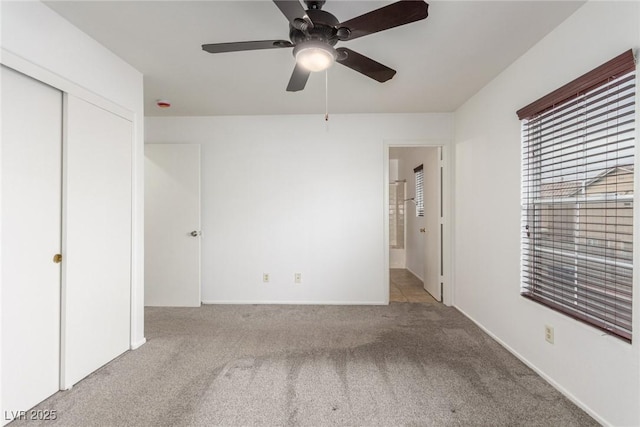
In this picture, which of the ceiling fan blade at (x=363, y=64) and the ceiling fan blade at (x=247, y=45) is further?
the ceiling fan blade at (x=363, y=64)

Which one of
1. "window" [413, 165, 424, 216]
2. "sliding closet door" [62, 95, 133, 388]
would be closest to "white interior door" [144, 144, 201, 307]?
"sliding closet door" [62, 95, 133, 388]

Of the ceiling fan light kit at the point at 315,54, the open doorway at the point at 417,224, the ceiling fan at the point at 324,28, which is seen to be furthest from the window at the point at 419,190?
the ceiling fan light kit at the point at 315,54

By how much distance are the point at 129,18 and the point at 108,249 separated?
5.35 feet

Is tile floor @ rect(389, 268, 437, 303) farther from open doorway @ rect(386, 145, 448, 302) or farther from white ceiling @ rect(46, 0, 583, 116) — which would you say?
white ceiling @ rect(46, 0, 583, 116)

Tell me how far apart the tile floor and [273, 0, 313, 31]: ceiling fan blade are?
133 inches

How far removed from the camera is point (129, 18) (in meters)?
1.90

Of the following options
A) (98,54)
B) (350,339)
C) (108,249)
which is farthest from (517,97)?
(108,249)

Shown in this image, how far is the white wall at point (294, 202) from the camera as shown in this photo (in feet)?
12.3

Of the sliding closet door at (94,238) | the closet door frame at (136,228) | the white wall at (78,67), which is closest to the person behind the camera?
the white wall at (78,67)

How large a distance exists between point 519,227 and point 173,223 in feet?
12.0

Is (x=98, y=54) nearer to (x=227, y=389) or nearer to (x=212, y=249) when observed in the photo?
(x=212, y=249)

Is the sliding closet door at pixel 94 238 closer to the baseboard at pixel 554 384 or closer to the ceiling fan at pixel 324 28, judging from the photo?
the ceiling fan at pixel 324 28

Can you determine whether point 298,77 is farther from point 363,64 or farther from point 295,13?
point 295,13

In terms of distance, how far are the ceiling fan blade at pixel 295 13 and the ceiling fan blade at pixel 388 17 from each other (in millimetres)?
177
